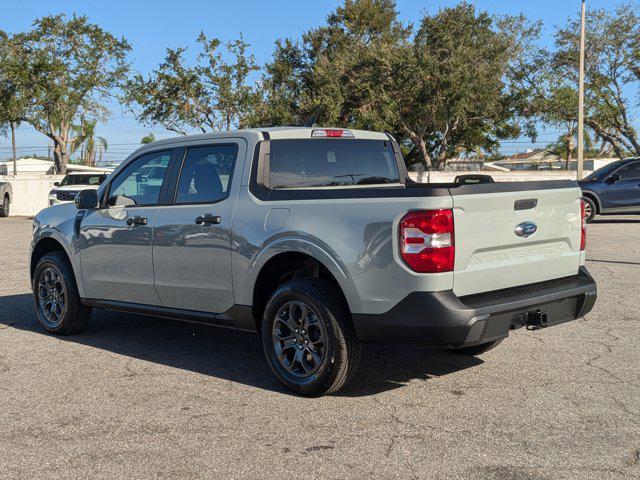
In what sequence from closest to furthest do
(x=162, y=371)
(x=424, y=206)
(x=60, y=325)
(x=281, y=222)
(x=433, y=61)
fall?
(x=424, y=206) < (x=281, y=222) < (x=162, y=371) < (x=60, y=325) < (x=433, y=61)

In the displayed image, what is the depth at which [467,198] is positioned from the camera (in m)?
4.69

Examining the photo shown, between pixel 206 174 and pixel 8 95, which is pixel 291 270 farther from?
pixel 8 95

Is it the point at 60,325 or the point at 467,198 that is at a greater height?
the point at 467,198

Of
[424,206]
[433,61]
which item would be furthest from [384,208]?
[433,61]

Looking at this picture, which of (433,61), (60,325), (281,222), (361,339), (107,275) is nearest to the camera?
(361,339)

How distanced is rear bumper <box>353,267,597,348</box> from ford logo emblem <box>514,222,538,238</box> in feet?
1.14

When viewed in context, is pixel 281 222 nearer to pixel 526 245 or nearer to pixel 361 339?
pixel 361 339

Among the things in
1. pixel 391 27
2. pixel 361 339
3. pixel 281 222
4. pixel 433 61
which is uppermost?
pixel 391 27

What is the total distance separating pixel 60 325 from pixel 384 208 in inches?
154

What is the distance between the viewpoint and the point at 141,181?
666 cm

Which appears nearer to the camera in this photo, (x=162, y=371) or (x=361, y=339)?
(x=361, y=339)

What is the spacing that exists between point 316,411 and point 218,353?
1.85 metres

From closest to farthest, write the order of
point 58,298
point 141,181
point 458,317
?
point 458,317, point 141,181, point 58,298

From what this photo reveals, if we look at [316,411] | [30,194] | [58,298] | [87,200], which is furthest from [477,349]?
[30,194]
